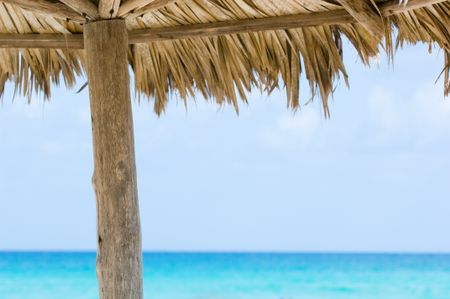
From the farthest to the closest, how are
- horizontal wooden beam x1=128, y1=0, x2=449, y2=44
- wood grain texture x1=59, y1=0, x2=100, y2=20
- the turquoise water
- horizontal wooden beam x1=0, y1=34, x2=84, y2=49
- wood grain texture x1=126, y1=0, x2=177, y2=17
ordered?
1. the turquoise water
2. horizontal wooden beam x1=0, y1=34, x2=84, y2=49
3. horizontal wooden beam x1=128, y1=0, x2=449, y2=44
4. wood grain texture x1=126, y1=0, x2=177, y2=17
5. wood grain texture x1=59, y1=0, x2=100, y2=20

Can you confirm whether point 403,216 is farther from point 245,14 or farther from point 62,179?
point 245,14

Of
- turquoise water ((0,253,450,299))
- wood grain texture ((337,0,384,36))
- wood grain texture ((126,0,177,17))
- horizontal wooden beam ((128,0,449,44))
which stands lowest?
turquoise water ((0,253,450,299))

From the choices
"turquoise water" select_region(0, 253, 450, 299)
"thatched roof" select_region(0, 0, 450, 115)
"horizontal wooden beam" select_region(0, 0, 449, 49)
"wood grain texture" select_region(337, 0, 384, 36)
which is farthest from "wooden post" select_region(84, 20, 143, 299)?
"turquoise water" select_region(0, 253, 450, 299)

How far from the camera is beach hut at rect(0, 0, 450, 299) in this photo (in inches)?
105

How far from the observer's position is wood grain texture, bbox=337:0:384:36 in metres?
2.65

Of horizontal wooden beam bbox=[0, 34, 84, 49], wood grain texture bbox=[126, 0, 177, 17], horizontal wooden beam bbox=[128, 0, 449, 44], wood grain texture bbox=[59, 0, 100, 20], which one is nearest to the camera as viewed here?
wood grain texture bbox=[59, 0, 100, 20]

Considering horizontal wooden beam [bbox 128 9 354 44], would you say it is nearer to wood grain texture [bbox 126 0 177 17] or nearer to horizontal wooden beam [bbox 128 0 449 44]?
horizontal wooden beam [bbox 128 0 449 44]

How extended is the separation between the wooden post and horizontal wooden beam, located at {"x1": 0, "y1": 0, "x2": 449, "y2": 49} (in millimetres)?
343

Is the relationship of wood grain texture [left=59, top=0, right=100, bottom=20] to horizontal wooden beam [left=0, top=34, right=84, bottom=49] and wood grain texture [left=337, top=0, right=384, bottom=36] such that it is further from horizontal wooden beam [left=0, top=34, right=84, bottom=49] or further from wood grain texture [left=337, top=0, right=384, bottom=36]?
wood grain texture [left=337, top=0, right=384, bottom=36]

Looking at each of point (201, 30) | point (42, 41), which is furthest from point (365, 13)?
point (42, 41)

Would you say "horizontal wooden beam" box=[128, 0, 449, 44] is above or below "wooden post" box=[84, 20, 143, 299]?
above

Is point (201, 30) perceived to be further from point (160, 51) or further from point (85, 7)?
point (85, 7)

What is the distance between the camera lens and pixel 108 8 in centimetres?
266

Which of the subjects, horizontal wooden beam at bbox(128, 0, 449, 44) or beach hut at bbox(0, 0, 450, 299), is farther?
horizontal wooden beam at bbox(128, 0, 449, 44)
